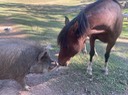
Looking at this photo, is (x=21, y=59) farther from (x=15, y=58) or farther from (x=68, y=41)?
(x=68, y=41)

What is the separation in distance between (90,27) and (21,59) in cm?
147

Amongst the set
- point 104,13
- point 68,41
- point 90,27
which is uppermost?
point 104,13

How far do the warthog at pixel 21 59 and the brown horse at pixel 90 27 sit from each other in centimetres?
43

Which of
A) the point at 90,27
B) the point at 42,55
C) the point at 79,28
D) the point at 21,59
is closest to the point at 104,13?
the point at 90,27

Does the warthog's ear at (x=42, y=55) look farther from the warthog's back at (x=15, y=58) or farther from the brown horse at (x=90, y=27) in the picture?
the brown horse at (x=90, y=27)

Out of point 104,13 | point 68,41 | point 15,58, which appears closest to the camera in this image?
point 15,58

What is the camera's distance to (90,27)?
6035 mm

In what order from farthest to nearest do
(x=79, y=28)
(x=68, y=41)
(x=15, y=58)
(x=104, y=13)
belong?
(x=104, y=13)
(x=68, y=41)
(x=79, y=28)
(x=15, y=58)

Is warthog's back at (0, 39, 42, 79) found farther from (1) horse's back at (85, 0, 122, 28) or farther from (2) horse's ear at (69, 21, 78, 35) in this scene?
(1) horse's back at (85, 0, 122, 28)

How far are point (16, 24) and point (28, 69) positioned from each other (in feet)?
22.5

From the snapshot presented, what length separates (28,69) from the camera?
5805 millimetres

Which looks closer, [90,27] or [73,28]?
[73,28]

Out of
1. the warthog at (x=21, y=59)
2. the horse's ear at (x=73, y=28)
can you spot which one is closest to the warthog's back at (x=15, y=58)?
the warthog at (x=21, y=59)

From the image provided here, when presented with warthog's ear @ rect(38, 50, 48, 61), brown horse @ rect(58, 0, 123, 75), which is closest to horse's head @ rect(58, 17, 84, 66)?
brown horse @ rect(58, 0, 123, 75)
